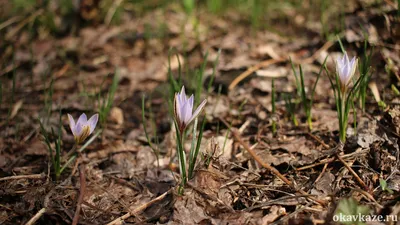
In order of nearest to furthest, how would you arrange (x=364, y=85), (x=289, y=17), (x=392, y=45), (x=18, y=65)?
(x=364, y=85)
(x=392, y=45)
(x=18, y=65)
(x=289, y=17)

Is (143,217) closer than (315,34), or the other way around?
(143,217)

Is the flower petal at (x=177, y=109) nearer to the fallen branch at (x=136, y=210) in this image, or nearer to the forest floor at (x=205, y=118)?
the forest floor at (x=205, y=118)

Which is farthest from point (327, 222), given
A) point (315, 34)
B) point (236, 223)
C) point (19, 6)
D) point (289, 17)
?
point (19, 6)

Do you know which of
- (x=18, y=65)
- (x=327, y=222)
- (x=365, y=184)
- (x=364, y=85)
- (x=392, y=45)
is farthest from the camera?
(x=18, y=65)

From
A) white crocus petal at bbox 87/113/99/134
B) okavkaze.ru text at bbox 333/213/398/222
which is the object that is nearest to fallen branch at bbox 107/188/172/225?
white crocus petal at bbox 87/113/99/134

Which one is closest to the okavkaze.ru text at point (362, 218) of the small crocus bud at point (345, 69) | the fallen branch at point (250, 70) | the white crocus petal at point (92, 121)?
the small crocus bud at point (345, 69)

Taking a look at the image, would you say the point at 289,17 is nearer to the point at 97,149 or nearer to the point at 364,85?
the point at 364,85
